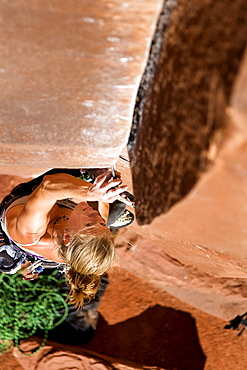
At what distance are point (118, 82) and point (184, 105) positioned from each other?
44 centimetres

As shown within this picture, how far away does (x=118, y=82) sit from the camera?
125cm

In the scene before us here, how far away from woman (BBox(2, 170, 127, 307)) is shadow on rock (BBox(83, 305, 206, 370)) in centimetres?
211

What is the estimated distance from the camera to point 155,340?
3.74 m

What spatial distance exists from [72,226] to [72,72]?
756 mm

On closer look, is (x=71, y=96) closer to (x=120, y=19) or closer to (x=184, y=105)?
(x=120, y=19)

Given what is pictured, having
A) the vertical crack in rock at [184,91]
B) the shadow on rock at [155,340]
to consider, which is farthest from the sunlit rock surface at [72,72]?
the shadow on rock at [155,340]

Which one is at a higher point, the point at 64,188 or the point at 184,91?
the point at 184,91

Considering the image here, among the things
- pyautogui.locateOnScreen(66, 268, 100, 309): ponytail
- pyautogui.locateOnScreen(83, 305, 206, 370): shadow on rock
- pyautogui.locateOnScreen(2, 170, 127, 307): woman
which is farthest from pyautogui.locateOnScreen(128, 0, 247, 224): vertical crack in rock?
pyautogui.locateOnScreen(83, 305, 206, 370): shadow on rock

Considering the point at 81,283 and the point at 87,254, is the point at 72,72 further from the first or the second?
the point at 81,283

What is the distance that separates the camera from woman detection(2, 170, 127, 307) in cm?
157

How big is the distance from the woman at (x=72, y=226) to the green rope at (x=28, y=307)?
158 centimetres

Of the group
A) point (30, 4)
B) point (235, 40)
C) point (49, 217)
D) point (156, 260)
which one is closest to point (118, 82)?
point (30, 4)

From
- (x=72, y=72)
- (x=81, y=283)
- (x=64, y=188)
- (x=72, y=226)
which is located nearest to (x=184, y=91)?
(x=72, y=72)

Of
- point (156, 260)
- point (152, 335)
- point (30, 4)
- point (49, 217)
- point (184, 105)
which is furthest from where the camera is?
point (152, 335)
